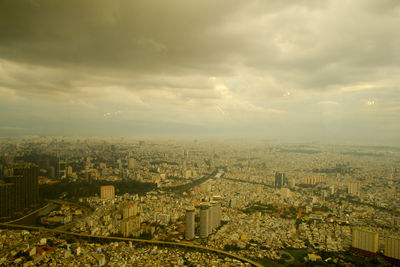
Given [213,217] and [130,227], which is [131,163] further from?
[213,217]

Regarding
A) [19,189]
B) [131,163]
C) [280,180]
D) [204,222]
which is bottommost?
[204,222]

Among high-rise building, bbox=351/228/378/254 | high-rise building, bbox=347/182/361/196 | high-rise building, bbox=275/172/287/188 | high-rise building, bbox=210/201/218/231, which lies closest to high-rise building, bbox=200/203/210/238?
high-rise building, bbox=210/201/218/231

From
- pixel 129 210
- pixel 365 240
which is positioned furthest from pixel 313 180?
pixel 129 210

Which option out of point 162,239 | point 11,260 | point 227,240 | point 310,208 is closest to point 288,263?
point 227,240

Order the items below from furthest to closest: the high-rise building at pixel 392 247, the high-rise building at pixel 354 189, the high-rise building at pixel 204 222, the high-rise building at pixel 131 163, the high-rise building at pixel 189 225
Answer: the high-rise building at pixel 131 163
the high-rise building at pixel 354 189
the high-rise building at pixel 204 222
the high-rise building at pixel 189 225
the high-rise building at pixel 392 247

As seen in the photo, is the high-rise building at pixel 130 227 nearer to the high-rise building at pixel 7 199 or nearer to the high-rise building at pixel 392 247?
the high-rise building at pixel 7 199

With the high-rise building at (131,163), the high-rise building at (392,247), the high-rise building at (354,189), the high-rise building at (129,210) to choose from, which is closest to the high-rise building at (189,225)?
the high-rise building at (129,210)
